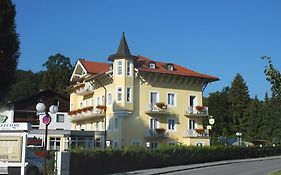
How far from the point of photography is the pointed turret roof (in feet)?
189

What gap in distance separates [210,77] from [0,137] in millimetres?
46556

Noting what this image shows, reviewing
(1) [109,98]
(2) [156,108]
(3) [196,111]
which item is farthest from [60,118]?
(3) [196,111]

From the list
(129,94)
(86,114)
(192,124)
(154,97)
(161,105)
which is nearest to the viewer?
(129,94)

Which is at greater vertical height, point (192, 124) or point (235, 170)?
point (192, 124)

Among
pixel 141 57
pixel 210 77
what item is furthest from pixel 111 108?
pixel 210 77

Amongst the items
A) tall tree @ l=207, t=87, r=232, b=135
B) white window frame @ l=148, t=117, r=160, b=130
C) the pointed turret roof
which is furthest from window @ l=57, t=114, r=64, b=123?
tall tree @ l=207, t=87, r=232, b=135

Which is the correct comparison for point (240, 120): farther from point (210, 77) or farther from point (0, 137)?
point (0, 137)

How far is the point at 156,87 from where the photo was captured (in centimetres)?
6012

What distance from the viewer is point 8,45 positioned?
24.2 meters

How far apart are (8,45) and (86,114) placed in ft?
139

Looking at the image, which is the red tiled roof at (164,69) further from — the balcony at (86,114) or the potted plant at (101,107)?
the balcony at (86,114)

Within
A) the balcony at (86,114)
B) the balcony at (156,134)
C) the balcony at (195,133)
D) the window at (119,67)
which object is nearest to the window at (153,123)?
the balcony at (156,134)

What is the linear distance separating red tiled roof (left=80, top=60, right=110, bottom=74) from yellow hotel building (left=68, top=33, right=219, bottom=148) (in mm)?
897

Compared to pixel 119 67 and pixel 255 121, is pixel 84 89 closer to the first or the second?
pixel 119 67
